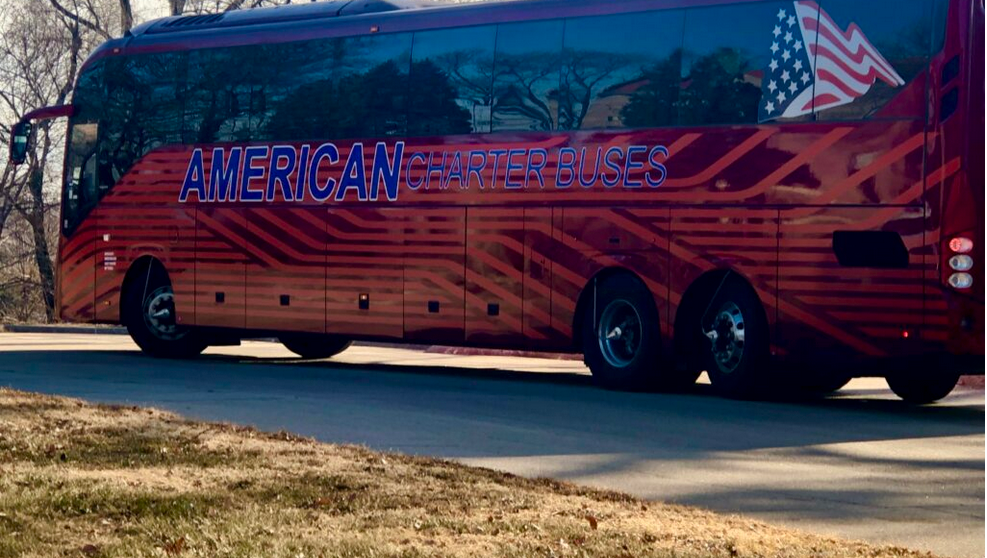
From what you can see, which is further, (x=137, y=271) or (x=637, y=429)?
(x=137, y=271)

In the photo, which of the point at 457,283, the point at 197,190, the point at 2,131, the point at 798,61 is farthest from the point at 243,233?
the point at 2,131

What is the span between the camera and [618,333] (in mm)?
17609

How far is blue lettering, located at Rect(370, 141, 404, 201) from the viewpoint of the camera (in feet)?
64.5

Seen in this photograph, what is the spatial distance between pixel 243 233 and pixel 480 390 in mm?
5251

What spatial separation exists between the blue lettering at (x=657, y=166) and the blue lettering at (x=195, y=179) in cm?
681

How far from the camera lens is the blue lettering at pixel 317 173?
20.4 meters

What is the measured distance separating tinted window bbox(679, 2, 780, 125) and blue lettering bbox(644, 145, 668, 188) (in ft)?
1.15

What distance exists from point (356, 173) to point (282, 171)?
1.27 meters

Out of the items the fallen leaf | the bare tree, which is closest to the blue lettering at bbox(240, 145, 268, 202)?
the fallen leaf

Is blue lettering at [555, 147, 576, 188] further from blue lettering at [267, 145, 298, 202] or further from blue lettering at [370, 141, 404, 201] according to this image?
blue lettering at [267, 145, 298, 202]

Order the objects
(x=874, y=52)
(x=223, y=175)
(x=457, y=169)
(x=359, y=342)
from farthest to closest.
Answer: (x=359, y=342) < (x=223, y=175) < (x=457, y=169) < (x=874, y=52)

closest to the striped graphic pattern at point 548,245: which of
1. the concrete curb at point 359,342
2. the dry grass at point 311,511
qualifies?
the concrete curb at point 359,342

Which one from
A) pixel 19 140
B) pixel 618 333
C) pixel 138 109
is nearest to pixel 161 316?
pixel 138 109

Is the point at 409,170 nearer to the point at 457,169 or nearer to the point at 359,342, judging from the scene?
the point at 457,169
